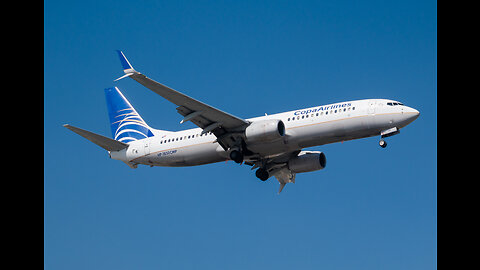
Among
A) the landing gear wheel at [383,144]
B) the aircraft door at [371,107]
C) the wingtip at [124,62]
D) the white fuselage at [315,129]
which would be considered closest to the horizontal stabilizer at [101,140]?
the white fuselage at [315,129]

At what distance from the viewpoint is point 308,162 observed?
1779 inches

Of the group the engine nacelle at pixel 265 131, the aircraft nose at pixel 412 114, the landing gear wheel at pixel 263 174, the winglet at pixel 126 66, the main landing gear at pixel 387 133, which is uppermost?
the winglet at pixel 126 66

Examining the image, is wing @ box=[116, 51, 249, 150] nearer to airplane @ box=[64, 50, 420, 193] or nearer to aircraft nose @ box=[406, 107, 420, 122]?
airplane @ box=[64, 50, 420, 193]

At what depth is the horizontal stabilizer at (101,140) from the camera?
135 feet

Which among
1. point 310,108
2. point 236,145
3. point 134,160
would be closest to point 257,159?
point 236,145

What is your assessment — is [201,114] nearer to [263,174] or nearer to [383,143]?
[263,174]

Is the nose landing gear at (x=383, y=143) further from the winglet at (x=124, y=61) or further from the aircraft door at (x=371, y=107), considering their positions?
the winglet at (x=124, y=61)

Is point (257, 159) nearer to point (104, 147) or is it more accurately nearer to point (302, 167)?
point (302, 167)

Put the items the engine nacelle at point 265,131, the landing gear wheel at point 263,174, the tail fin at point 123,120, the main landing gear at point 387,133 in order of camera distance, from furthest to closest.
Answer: the tail fin at point 123,120, the landing gear wheel at point 263,174, the engine nacelle at point 265,131, the main landing gear at point 387,133

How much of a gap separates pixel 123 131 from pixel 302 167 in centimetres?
1397

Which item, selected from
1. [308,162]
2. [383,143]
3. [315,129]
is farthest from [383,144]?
[308,162]

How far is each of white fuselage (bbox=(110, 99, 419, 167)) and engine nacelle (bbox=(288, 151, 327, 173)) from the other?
139 inches

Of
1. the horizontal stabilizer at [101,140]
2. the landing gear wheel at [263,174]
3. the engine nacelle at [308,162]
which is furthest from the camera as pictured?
the landing gear wheel at [263,174]

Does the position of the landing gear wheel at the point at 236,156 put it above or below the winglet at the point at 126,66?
below
